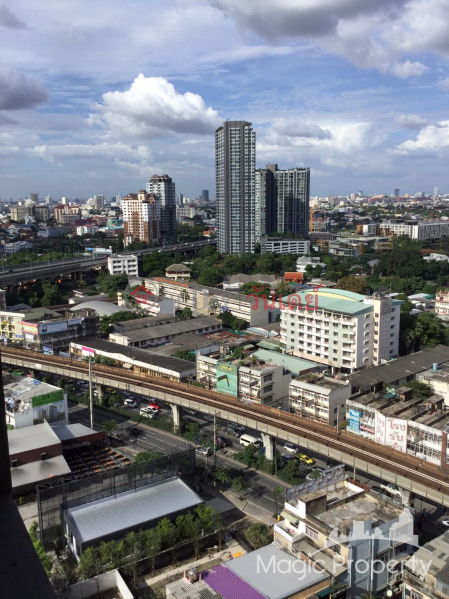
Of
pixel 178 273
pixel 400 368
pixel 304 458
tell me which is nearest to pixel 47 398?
pixel 304 458

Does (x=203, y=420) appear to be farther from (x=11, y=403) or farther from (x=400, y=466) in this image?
(x=400, y=466)

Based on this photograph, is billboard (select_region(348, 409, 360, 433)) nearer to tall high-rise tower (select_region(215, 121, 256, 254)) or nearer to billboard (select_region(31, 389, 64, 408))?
billboard (select_region(31, 389, 64, 408))

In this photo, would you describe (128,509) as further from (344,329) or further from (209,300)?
(209,300)

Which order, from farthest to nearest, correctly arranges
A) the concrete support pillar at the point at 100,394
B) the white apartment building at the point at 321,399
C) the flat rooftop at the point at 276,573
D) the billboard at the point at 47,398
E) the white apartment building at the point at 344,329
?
1. the white apartment building at the point at 344,329
2. the concrete support pillar at the point at 100,394
3. the white apartment building at the point at 321,399
4. the billboard at the point at 47,398
5. the flat rooftop at the point at 276,573

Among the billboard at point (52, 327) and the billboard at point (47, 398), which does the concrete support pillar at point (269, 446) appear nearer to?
the billboard at point (47, 398)

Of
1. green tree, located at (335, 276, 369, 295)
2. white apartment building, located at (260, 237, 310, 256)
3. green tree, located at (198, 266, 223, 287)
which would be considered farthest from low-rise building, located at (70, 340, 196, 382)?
white apartment building, located at (260, 237, 310, 256)

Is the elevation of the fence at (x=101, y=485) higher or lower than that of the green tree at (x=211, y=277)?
lower

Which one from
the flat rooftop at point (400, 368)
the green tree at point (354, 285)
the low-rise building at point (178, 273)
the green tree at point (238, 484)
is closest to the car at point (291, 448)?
the green tree at point (238, 484)
